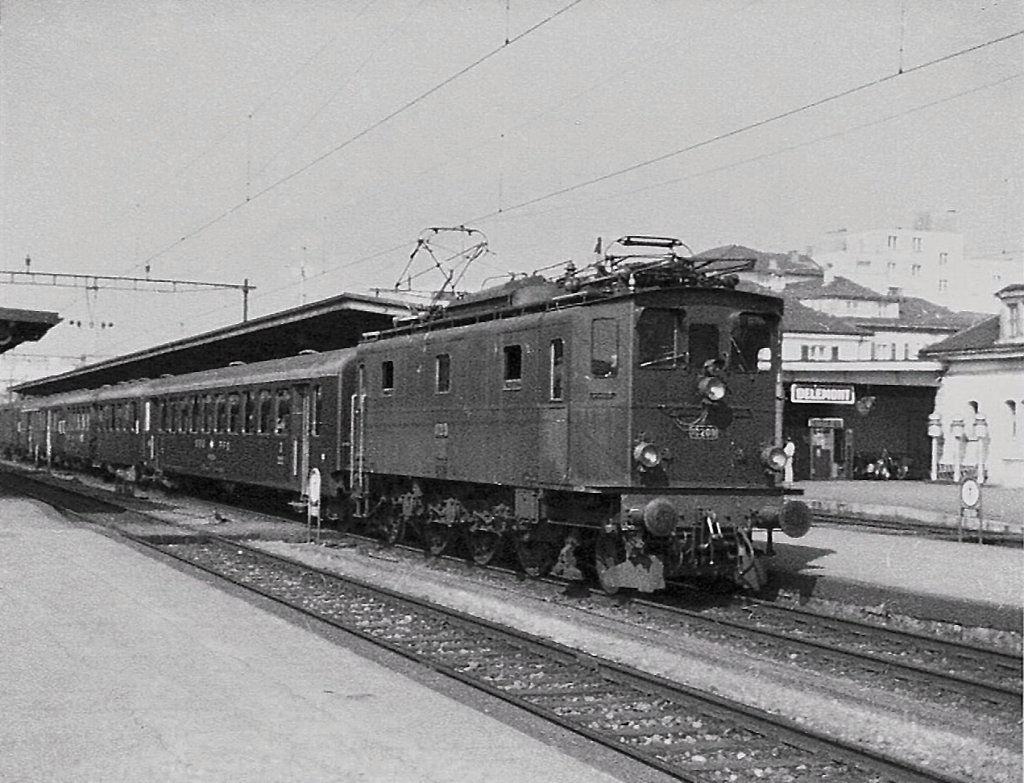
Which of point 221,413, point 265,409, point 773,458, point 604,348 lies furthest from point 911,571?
point 221,413

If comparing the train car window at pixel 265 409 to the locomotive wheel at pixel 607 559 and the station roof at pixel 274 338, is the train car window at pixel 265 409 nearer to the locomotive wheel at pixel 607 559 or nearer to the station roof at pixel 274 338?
the station roof at pixel 274 338

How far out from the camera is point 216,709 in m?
8.66

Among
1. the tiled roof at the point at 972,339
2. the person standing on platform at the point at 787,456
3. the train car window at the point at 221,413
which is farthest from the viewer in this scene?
the tiled roof at the point at 972,339

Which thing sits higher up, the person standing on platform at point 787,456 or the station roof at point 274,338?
the station roof at point 274,338

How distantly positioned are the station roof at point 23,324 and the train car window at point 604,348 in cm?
1821

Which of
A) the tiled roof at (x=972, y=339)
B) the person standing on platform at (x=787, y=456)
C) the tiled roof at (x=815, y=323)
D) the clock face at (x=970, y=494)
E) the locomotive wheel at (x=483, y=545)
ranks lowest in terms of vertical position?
the locomotive wheel at (x=483, y=545)

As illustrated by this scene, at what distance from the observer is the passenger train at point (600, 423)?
13914 mm

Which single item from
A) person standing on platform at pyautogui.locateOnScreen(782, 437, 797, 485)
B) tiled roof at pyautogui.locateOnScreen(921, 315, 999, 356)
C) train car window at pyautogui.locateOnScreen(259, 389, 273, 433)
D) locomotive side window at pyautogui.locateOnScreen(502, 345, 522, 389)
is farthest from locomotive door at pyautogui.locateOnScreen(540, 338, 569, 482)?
tiled roof at pyautogui.locateOnScreen(921, 315, 999, 356)

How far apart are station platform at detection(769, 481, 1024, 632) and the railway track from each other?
4.22 ft

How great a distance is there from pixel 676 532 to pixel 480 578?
12.5 ft

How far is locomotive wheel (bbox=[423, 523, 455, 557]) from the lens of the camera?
18453 mm

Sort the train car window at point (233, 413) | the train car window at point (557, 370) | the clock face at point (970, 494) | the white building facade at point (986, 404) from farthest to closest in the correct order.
→ the white building facade at point (986, 404) < the train car window at point (233, 413) < the clock face at point (970, 494) < the train car window at point (557, 370)

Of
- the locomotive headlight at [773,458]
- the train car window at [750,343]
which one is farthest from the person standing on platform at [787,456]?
the train car window at [750,343]

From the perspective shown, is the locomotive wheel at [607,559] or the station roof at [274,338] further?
the station roof at [274,338]
